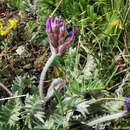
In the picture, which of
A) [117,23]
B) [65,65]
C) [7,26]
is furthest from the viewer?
[7,26]

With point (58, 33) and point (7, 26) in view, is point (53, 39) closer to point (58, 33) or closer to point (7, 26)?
point (58, 33)

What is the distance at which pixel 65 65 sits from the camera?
186cm

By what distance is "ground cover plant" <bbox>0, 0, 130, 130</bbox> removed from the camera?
1.65m

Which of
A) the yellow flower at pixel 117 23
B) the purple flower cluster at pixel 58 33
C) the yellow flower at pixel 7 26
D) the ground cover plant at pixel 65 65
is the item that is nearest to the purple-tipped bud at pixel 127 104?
the ground cover plant at pixel 65 65

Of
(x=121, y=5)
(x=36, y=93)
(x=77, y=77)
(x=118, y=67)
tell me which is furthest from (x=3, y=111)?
(x=121, y=5)

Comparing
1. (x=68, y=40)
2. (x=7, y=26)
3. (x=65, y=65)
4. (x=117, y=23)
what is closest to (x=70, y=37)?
(x=68, y=40)

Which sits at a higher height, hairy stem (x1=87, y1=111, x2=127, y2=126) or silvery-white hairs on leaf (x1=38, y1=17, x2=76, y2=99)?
silvery-white hairs on leaf (x1=38, y1=17, x2=76, y2=99)

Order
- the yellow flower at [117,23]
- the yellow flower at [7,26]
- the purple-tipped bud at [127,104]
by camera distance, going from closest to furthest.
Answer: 1. the purple-tipped bud at [127,104]
2. the yellow flower at [117,23]
3. the yellow flower at [7,26]

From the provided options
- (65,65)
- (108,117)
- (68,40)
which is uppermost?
(68,40)

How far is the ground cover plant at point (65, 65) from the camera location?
165 centimetres

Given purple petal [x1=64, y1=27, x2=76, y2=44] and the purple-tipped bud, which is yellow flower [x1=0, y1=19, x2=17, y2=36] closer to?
→ purple petal [x1=64, y1=27, x2=76, y2=44]

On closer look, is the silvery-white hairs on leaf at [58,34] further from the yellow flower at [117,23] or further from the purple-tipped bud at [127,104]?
the yellow flower at [117,23]

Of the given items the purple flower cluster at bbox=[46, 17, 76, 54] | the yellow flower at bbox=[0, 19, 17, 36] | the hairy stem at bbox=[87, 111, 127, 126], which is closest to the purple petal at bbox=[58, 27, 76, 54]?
the purple flower cluster at bbox=[46, 17, 76, 54]

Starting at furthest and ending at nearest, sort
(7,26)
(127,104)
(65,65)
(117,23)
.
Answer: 1. (7,26)
2. (117,23)
3. (65,65)
4. (127,104)
